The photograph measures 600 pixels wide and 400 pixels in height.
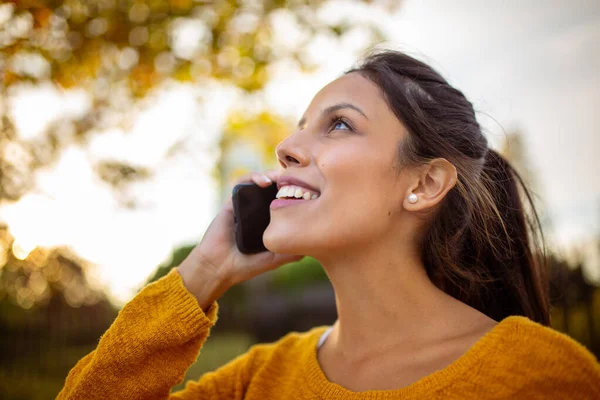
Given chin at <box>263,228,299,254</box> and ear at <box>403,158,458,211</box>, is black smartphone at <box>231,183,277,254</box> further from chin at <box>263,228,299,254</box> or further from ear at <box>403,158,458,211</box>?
ear at <box>403,158,458,211</box>

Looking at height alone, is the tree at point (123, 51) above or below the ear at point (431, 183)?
above

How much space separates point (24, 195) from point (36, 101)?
0.96 meters

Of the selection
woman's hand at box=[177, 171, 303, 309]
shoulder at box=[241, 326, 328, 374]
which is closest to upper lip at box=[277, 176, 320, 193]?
woman's hand at box=[177, 171, 303, 309]

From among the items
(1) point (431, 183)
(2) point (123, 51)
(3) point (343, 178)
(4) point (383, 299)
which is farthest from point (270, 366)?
(2) point (123, 51)

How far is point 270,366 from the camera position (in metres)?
2.46

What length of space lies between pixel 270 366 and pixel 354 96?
1.39 m

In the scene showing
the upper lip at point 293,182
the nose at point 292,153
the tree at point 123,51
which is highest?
the tree at point 123,51

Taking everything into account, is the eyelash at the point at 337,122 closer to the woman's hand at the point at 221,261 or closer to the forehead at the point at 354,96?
the forehead at the point at 354,96

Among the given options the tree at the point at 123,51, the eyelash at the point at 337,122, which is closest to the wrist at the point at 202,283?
the eyelash at the point at 337,122

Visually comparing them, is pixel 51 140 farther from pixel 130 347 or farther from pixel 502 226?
pixel 502 226

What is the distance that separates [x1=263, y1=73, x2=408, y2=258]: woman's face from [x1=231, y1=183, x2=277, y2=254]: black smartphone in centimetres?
30

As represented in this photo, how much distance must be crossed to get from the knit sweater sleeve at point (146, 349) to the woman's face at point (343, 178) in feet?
1.70

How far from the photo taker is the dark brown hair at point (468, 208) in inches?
90.0

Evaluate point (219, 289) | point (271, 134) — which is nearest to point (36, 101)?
point (271, 134)
